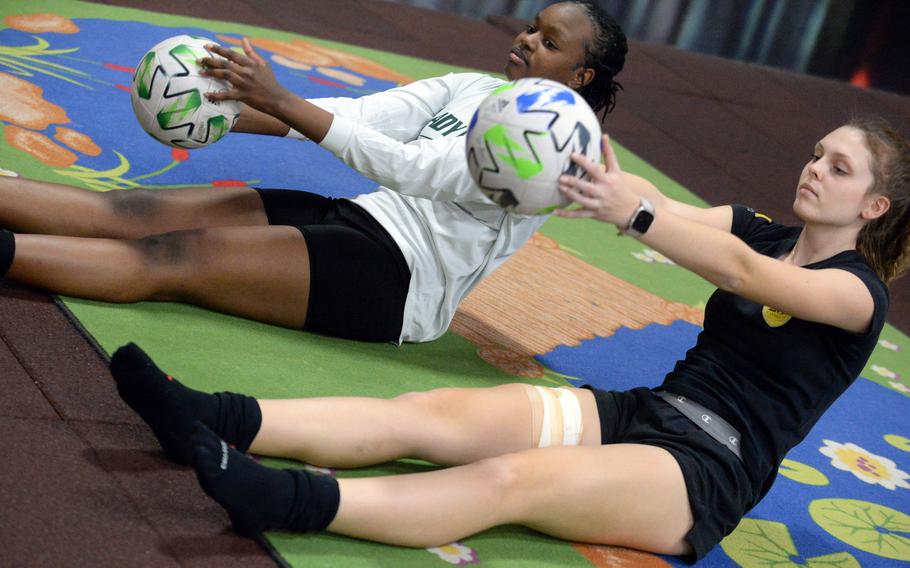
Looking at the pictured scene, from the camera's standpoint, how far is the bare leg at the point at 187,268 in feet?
7.56

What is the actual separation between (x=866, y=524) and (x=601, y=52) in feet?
4.30

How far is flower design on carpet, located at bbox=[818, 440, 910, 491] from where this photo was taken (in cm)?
288

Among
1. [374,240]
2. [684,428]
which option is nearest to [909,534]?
[684,428]

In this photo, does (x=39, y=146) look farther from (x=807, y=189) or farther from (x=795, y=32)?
(x=795, y=32)

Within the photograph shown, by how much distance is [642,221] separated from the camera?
6.12 feet

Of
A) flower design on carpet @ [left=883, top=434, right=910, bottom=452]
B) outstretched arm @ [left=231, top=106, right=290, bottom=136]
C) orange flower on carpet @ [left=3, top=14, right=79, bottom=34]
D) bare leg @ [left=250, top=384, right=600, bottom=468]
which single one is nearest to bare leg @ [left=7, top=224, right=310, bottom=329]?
outstretched arm @ [left=231, top=106, right=290, bottom=136]

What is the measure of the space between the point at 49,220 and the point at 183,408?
0.81m

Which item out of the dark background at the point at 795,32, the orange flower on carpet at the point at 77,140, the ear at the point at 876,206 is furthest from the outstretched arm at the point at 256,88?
the dark background at the point at 795,32

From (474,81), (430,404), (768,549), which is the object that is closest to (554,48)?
(474,81)

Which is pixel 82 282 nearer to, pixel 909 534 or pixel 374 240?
pixel 374 240

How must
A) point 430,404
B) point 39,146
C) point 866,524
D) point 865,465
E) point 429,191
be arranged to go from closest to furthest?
1. point 430,404
2. point 429,191
3. point 866,524
4. point 865,465
5. point 39,146

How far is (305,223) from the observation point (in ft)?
8.82

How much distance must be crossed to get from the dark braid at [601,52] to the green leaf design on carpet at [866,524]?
1144 mm

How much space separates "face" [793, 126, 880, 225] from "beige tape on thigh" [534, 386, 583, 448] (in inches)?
23.5
